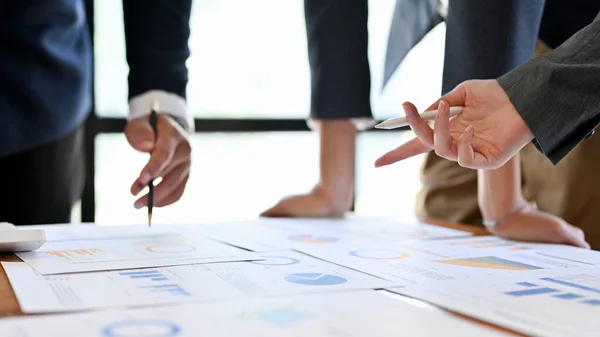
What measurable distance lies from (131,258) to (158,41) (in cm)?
59

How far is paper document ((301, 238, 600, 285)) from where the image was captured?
0.63 metres

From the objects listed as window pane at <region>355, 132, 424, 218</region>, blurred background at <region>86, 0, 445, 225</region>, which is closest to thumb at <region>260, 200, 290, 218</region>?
blurred background at <region>86, 0, 445, 225</region>

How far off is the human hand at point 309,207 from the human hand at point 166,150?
19 centimetres

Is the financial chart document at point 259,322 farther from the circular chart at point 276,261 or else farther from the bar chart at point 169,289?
the circular chart at point 276,261

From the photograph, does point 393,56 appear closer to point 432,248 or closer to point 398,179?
point 432,248

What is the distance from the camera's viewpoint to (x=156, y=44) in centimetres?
118

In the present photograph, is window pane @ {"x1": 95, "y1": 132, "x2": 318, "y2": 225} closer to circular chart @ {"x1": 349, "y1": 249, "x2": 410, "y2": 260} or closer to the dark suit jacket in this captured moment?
the dark suit jacket

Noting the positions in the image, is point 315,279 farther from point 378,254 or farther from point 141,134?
point 141,134

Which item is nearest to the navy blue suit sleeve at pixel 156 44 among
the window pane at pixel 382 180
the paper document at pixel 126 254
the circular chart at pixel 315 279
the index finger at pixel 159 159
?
the index finger at pixel 159 159

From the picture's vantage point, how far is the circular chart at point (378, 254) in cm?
72

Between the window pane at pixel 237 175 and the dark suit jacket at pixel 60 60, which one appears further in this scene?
the window pane at pixel 237 175

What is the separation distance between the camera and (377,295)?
0.53 m

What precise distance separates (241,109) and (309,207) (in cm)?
110

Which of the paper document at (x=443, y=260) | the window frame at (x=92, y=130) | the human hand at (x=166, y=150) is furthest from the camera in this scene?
the window frame at (x=92, y=130)
